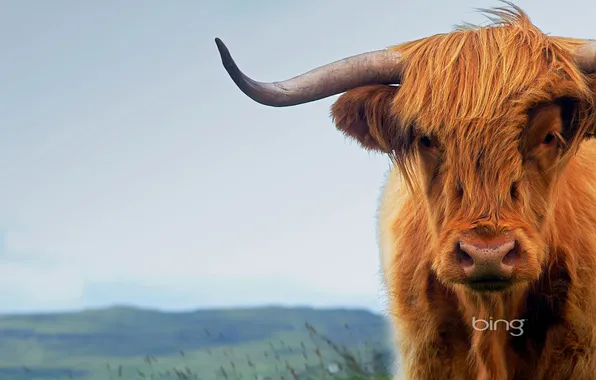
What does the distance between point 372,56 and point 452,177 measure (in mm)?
927

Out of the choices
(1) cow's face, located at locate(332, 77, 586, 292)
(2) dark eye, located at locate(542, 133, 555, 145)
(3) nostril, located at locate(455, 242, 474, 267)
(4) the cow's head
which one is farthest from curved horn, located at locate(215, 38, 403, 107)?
(3) nostril, located at locate(455, 242, 474, 267)

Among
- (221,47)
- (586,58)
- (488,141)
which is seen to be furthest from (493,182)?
(221,47)

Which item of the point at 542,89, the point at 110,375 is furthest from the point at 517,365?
the point at 110,375

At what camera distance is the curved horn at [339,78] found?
249 inches

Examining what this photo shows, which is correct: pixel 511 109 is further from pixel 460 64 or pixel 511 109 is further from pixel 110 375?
pixel 110 375

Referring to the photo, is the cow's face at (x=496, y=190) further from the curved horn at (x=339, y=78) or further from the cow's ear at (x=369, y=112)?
the curved horn at (x=339, y=78)

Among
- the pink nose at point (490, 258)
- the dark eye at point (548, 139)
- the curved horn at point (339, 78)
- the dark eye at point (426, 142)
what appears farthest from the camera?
the curved horn at point (339, 78)

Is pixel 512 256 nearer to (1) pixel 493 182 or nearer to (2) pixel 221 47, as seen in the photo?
(1) pixel 493 182

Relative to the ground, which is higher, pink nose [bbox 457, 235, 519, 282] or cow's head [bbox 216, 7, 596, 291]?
cow's head [bbox 216, 7, 596, 291]

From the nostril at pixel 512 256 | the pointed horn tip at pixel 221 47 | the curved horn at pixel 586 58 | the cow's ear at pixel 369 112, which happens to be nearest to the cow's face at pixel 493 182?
the nostril at pixel 512 256

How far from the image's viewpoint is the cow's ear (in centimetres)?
635

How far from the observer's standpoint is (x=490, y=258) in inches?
217

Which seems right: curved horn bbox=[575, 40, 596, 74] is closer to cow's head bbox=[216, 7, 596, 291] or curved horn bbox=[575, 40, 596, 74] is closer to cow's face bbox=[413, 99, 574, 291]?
cow's head bbox=[216, 7, 596, 291]

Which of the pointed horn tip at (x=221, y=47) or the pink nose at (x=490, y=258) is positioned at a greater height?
the pointed horn tip at (x=221, y=47)
